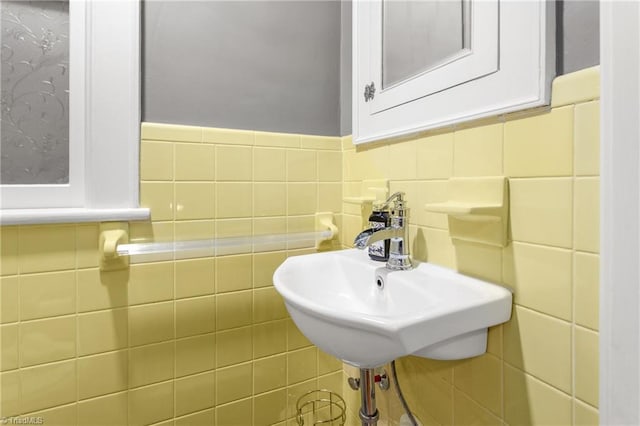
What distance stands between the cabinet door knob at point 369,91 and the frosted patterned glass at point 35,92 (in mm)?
885

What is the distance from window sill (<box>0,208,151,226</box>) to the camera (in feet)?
2.72

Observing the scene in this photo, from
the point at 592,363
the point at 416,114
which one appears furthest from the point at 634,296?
the point at 416,114

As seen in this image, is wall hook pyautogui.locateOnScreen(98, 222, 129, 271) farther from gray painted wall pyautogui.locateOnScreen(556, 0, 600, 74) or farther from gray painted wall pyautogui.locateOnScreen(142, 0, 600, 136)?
gray painted wall pyautogui.locateOnScreen(556, 0, 600, 74)

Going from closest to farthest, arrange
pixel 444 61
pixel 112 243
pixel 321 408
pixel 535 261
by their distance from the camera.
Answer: pixel 535 261 < pixel 444 61 < pixel 112 243 < pixel 321 408

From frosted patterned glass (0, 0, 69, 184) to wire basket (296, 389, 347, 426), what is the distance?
108 centimetres

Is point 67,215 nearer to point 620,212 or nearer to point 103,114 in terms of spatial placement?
point 103,114

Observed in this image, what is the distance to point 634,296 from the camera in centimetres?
46

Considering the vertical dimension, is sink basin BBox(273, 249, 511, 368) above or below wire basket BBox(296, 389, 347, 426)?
above

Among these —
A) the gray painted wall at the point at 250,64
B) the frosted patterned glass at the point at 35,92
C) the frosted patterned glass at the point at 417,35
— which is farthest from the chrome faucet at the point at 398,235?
the frosted patterned glass at the point at 35,92

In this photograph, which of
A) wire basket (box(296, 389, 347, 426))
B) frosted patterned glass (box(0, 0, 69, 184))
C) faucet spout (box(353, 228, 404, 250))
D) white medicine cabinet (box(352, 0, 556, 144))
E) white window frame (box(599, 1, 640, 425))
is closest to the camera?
white window frame (box(599, 1, 640, 425))

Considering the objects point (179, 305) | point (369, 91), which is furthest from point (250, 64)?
point (179, 305)

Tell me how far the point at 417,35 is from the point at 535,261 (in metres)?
0.66

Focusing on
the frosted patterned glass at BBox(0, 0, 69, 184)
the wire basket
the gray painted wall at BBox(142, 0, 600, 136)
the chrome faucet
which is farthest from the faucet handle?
the frosted patterned glass at BBox(0, 0, 69, 184)

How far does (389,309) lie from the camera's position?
799 mm
